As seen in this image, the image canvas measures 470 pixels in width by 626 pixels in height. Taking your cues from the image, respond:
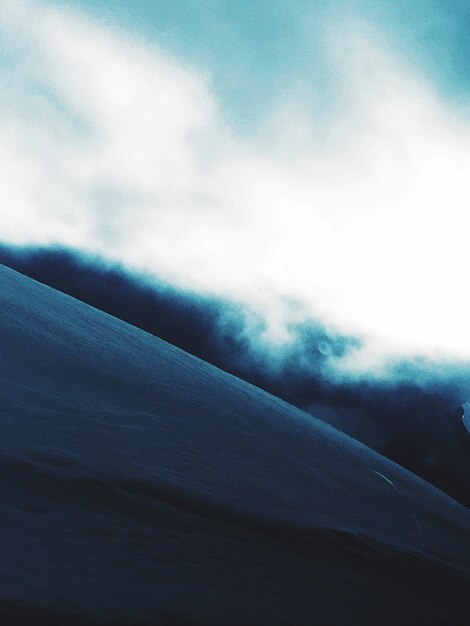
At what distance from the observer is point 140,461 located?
13.0m

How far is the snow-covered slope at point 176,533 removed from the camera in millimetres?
7172

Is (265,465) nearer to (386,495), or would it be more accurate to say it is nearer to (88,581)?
(386,495)

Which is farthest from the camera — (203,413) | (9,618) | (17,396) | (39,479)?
(203,413)

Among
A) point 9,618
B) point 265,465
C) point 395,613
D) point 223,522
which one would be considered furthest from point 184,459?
point 9,618

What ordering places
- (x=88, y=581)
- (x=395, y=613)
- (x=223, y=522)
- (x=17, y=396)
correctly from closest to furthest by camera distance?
(x=88, y=581) → (x=395, y=613) → (x=223, y=522) → (x=17, y=396)

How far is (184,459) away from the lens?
15312mm

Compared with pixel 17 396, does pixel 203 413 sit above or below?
above

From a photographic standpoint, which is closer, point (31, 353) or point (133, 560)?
point (133, 560)

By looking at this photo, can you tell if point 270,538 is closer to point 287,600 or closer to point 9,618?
point 287,600

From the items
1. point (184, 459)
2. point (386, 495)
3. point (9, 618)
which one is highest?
point (386, 495)

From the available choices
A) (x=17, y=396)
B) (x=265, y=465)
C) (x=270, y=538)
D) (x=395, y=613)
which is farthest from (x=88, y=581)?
(x=265, y=465)

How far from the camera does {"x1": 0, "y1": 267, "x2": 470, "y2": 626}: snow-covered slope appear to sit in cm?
717

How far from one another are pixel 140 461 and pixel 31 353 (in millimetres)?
14149

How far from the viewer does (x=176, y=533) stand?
9578 millimetres
